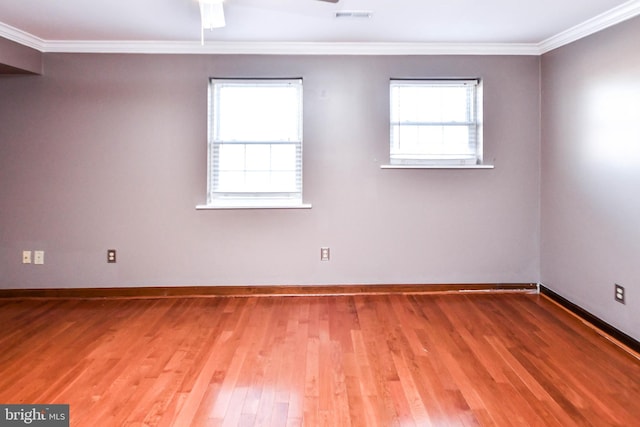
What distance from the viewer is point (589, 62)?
3357mm

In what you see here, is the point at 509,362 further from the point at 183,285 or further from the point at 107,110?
the point at 107,110

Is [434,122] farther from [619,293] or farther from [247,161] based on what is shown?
[619,293]

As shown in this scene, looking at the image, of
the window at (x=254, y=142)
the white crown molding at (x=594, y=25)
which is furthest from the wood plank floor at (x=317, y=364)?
the white crown molding at (x=594, y=25)

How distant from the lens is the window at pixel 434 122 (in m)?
4.12

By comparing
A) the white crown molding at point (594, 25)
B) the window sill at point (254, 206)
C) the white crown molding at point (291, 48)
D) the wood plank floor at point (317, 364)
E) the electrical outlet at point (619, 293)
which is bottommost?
the wood plank floor at point (317, 364)

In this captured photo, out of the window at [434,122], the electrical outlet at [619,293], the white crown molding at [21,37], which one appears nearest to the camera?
the electrical outlet at [619,293]

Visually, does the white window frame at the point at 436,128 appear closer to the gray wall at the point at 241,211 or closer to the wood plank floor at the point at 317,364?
the gray wall at the point at 241,211

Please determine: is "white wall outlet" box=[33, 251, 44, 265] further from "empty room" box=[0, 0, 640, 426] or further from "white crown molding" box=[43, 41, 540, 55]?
"white crown molding" box=[43, 41, 540, 55]

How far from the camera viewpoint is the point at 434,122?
413 centimetres

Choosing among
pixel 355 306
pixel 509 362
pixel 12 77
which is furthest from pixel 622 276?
pixel 12 77

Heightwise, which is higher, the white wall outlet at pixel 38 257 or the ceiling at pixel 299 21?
the ceiling at pixel 299 21

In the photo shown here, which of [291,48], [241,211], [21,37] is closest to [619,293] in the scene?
[241,211]

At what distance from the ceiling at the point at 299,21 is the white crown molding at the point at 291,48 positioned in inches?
1.0

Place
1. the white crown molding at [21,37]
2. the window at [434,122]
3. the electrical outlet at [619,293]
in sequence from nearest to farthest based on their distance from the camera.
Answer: the electrical outlet at [619,293], the white crown molding at [21,37], the window at [434,122]
